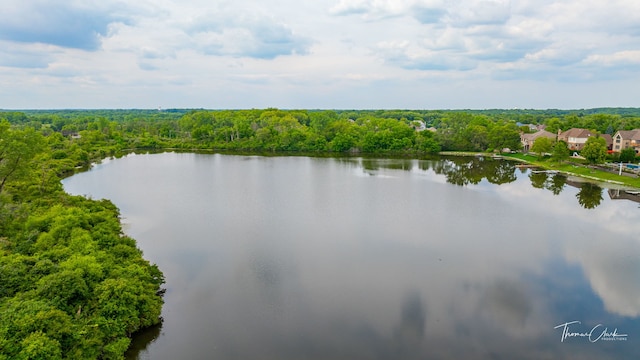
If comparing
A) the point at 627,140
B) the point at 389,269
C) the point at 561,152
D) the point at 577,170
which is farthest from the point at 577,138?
the point at 389,269

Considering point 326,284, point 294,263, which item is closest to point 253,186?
point 294,263

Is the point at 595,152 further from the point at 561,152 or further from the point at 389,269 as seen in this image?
the point at 389,269

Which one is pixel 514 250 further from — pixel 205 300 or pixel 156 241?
pixel 156 241

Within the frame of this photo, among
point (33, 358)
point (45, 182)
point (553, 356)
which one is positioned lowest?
point (553, 356)

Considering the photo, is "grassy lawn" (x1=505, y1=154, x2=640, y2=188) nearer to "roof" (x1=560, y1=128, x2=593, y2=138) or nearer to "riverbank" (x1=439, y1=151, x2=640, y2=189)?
"riverbank" (x1=439, y1=151, x2=640, y2=189)

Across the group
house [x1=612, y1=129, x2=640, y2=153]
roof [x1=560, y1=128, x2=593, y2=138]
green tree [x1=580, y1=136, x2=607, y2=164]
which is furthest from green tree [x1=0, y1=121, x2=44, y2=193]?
roof [x1=560, y1=128, x2=593, y2=138]

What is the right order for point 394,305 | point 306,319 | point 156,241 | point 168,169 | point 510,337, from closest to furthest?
point 510,337 < point 306,319 < point 394,305 < point 156,241 < point 168,169

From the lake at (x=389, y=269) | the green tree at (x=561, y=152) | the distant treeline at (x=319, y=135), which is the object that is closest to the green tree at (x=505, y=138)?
the distant treeline at (x=319, y=135)

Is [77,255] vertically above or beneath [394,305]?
above

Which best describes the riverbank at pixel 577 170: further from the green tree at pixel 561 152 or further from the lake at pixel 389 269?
the lake at pixel 389 269
